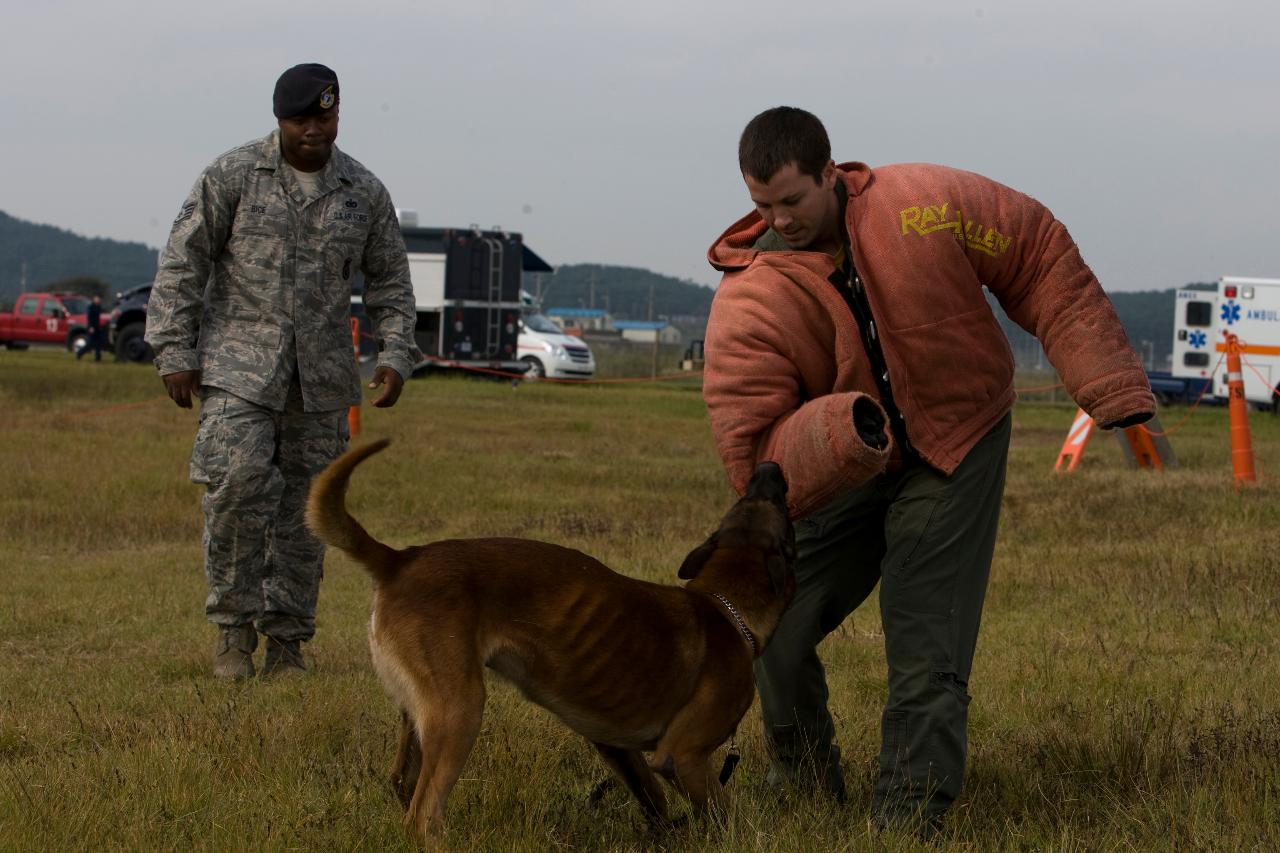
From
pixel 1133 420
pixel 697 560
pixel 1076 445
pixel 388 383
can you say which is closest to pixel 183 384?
pixel 388 383

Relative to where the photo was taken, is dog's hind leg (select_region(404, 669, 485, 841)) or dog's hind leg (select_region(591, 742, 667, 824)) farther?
dog's hind leg (select_region(591, 742, 667, 824))

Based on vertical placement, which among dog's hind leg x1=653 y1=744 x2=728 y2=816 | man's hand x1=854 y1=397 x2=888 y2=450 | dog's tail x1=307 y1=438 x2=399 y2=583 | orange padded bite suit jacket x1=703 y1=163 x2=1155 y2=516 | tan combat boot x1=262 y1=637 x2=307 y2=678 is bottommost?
tan combat boot x1=262 y1=637 x2=307 y2=678

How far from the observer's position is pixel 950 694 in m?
3.95

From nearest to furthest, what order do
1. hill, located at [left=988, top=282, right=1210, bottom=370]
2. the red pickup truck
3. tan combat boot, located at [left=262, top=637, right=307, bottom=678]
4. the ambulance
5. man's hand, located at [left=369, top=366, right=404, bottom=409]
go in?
1. man's hand, located at [left=369, top=366, right=404, bottom=409]
2. tan combat boot, located at [left=262, top=637, right=307, bottom=678]
3. the ambulance
4. the red pickup truck
5. hill, located at [left=988, top=282, right=1210, bottom=370]

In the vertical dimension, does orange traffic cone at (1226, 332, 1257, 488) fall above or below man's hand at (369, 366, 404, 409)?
below

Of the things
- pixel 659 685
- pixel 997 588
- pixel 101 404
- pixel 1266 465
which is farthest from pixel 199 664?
pixel 101 404

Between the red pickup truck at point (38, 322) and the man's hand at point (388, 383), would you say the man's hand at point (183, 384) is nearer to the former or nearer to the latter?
the man's hand at point (388, 383)

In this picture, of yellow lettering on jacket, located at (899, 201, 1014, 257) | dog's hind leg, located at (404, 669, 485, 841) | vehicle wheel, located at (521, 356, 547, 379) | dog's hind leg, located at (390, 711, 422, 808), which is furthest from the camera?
vehicle wheel, located at (521, 356, 547, 379)

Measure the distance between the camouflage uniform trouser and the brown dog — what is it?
1967 millimetres

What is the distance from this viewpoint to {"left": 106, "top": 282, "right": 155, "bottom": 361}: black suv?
33.9 m

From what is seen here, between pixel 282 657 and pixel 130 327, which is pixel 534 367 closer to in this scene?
pixel 130 327

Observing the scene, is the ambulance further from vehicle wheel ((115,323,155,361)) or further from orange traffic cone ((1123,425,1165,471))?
vehicle wheel ((115,323,155,361))

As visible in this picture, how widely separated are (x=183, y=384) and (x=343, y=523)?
2124 mm

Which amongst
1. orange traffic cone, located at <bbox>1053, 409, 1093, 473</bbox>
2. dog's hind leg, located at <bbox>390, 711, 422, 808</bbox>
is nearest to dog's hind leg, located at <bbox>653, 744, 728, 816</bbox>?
dog's hind leg, located at <bbox>390, 711, 422, 808</bbox>
